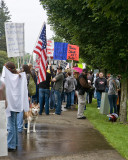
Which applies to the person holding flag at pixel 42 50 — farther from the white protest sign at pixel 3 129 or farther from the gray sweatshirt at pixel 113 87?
the white protest sign at pixel 3 129

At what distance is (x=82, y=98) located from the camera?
13906mm

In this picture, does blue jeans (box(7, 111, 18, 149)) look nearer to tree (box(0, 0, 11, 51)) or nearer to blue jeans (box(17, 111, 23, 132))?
blue jeans (box(17, 111, 23, 132))

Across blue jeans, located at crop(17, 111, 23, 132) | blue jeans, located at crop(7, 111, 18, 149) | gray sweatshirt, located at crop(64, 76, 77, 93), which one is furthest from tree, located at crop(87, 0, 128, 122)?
gray sweatshirt, located at crop(64, 76, 77, 93)

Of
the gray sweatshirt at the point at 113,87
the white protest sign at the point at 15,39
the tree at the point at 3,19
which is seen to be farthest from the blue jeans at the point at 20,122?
the tree at the point at 3,19

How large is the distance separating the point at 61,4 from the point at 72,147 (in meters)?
6.55

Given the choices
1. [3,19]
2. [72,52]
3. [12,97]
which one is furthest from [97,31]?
[3,19]

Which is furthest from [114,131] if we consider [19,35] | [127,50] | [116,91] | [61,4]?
[19,35]

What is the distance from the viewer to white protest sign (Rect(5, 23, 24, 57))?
14469 millimetres

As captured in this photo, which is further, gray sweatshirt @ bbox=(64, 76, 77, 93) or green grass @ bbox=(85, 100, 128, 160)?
gray sweatshirt @ bbox=(64, 76, 77, 93)

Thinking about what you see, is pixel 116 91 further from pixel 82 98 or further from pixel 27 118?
pixel 27 118

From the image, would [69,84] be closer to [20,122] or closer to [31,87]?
[31,87]

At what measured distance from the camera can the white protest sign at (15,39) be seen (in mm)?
14469

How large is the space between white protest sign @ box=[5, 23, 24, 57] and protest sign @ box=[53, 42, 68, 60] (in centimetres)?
791

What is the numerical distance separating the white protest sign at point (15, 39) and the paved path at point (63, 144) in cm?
408
